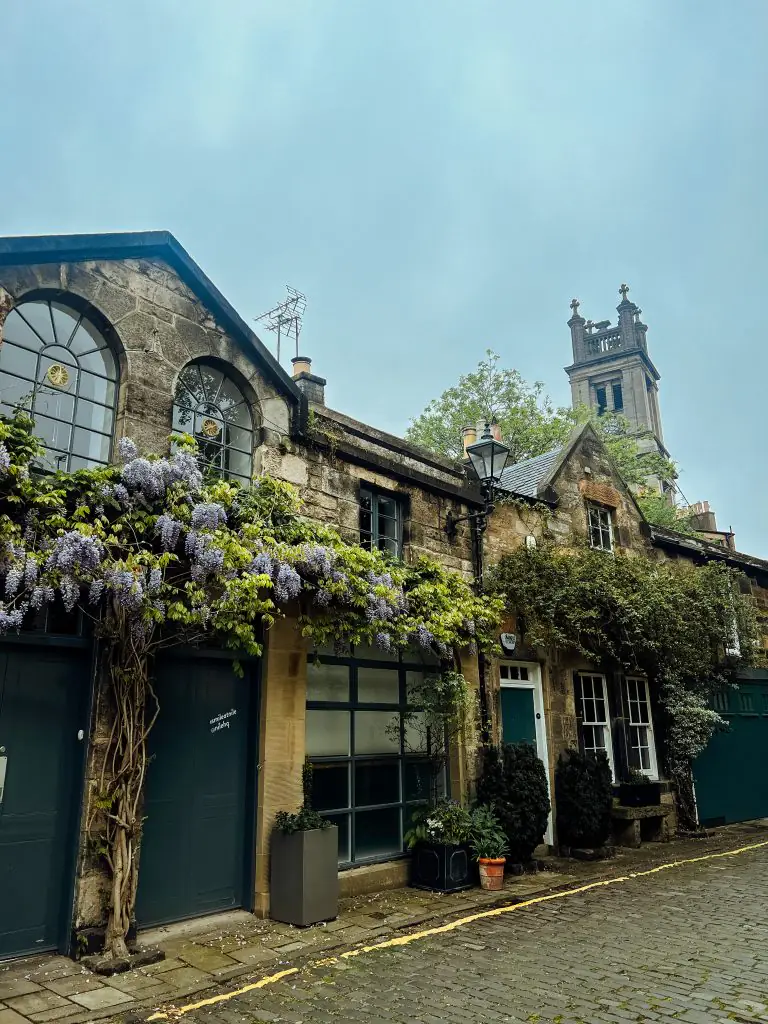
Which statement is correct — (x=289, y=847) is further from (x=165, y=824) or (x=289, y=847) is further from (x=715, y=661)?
(x=715, y=661)

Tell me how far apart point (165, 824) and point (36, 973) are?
1566mm

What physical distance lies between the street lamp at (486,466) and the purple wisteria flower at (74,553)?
5577 millimetres

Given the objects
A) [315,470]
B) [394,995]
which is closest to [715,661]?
[315,470]

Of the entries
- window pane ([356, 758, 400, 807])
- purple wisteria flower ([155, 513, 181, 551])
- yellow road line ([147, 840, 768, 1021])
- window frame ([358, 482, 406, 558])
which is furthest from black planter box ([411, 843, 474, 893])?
purple wisteria flower ([155, 513, 181, 551])

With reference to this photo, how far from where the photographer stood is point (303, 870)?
7281mm

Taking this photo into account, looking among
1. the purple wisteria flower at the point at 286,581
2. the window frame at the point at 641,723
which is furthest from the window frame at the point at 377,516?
the window frame at the point at 641,723

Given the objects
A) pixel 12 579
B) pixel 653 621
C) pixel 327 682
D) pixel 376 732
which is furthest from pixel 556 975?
pixel 653 621

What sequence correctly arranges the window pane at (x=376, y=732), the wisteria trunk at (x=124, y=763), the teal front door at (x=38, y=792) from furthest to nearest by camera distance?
the window pane at (x=376, y=732) < the wisteria trunk at (x=124, y=763) < the teal front door at (x=38, y=792)

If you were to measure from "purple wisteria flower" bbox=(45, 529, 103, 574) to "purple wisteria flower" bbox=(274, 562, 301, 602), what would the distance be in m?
1.70

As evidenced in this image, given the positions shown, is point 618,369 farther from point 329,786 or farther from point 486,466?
point 329,786

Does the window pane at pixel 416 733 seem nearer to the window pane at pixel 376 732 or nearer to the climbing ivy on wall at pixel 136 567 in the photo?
the window pane at pixel 376 732

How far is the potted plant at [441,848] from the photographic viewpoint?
8727mm

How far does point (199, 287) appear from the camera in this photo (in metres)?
8.35

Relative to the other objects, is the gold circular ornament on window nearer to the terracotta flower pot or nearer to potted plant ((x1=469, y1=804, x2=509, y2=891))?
potted plant ((x1=469, y1=804, x2=509, y2=891))
